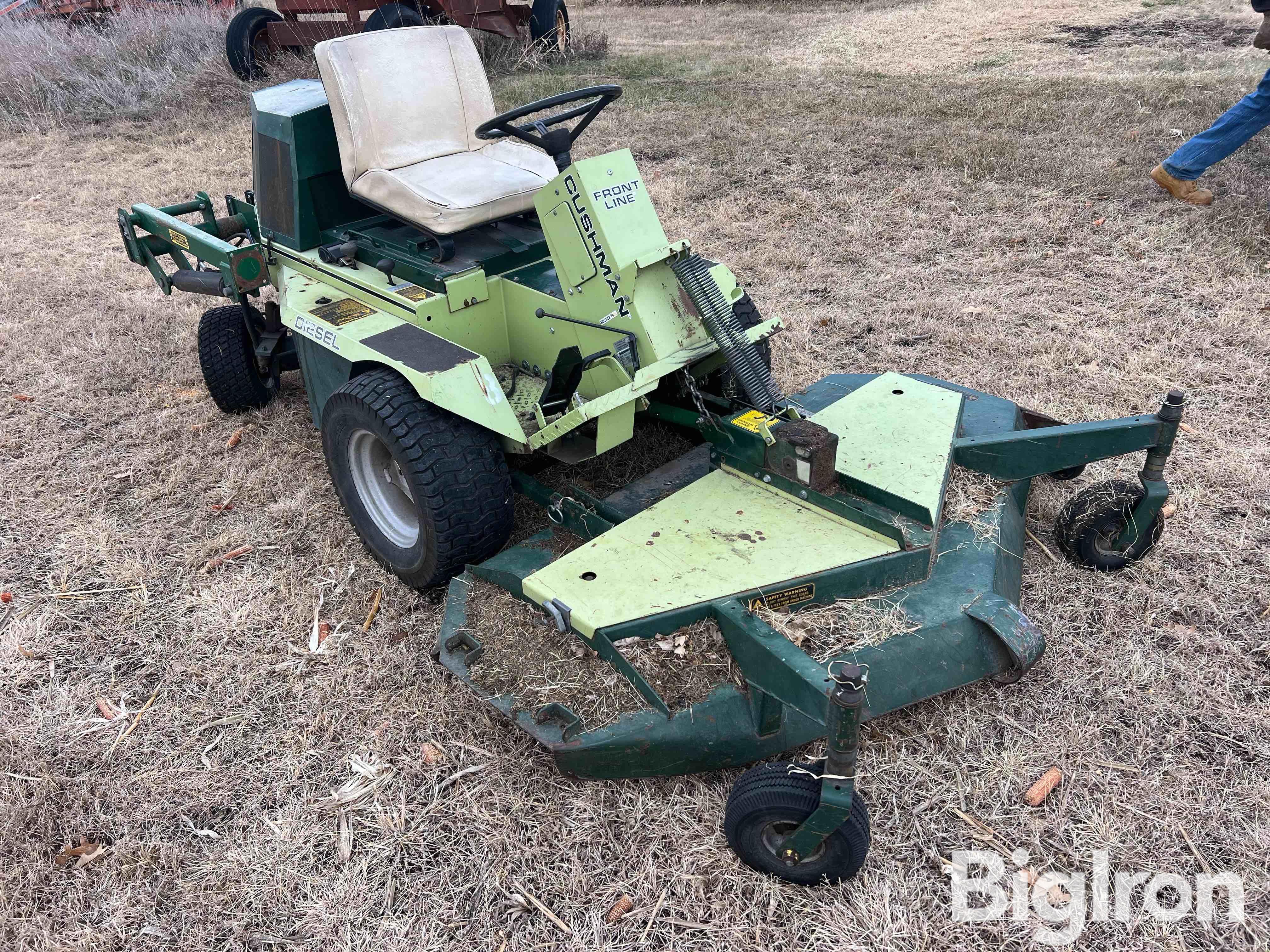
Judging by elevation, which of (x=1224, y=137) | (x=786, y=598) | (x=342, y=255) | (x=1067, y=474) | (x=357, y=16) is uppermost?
(x=357, y=16)

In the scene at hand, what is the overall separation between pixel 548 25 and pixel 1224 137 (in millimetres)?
7554

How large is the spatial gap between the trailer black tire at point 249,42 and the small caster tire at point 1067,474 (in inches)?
391

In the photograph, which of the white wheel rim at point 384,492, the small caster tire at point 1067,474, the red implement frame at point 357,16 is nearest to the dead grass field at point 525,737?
the small caster tire at point 1067,474

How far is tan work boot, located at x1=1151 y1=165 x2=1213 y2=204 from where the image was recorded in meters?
5.96

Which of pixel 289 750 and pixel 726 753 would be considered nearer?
pixel 726 753

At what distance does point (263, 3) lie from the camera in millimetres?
12812

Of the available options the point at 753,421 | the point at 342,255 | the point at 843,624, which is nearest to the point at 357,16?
the point at 342,255

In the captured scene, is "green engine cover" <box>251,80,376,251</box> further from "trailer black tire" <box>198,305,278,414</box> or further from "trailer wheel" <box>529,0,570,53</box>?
"trailer wheel" <box>529,0,570,53</box>

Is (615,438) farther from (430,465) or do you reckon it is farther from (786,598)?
(786,598)

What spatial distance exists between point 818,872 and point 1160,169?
5.77m

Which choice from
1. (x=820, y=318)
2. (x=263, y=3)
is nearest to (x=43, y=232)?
(x=820, y=318)

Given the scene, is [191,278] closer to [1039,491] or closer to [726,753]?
[726,753]

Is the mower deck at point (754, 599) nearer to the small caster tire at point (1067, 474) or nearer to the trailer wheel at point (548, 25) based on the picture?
the small caster tire at point (1067, 474)

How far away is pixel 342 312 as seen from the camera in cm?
330
